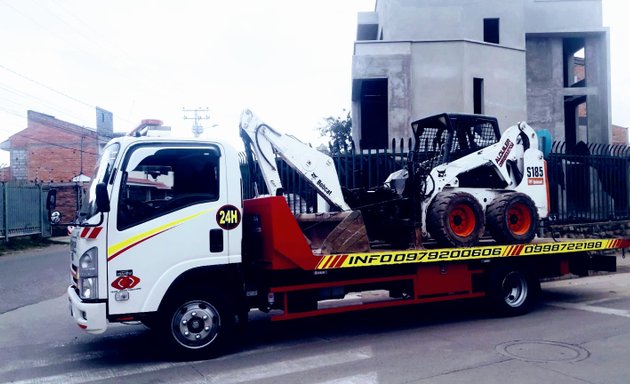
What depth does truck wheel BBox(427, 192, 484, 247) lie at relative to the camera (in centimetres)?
851

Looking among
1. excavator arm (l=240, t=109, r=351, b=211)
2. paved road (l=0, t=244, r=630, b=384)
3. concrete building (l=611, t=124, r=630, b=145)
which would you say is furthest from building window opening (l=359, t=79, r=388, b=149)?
concrete building (l=611, t=124, r=630, b=145)

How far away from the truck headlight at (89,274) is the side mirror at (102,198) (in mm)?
468

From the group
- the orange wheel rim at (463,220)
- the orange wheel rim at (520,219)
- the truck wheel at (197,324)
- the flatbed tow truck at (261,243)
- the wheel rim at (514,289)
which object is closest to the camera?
the flatbed tow truck at (261,243)

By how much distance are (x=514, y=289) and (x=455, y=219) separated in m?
1.56

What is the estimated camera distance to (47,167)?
44.7m

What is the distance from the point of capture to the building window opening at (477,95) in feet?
71.9

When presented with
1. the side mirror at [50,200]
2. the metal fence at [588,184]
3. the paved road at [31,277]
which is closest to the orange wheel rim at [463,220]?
the side mirror at [50,200]

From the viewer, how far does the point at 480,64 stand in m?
21.7

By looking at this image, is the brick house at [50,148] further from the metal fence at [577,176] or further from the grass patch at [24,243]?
the metal fence at [577,176]

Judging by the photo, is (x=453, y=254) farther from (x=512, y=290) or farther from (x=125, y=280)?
(x=125, y=280)

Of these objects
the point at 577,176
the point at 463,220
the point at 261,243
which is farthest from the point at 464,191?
the point at 577,176

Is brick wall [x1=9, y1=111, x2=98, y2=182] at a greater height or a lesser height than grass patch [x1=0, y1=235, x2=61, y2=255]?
greater

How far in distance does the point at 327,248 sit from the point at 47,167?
140ft

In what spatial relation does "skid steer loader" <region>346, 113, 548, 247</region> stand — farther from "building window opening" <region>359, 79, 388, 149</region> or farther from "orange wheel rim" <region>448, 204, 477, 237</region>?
"building window opening" <region>359, 79, 388, 149</region>
